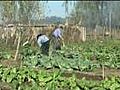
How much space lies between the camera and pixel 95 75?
34.3 feet

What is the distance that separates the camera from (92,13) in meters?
52.6

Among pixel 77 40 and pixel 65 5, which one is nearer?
pixel 77 40

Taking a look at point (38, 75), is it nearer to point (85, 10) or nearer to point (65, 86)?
point (65, 86)

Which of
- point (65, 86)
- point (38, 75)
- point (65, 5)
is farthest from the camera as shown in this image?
point (65, 5)

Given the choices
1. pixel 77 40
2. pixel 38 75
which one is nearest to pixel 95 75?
pixel 38 75

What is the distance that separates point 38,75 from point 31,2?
18.5m

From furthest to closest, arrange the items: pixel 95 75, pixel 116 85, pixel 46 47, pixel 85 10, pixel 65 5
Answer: pixel 85 10 < pixel 65 5 < pixel 46 47 < pixel 95 75 < pixel 116 85

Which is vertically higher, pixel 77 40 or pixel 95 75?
pixel 95 75

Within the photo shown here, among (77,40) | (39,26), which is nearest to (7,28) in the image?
(39,26)

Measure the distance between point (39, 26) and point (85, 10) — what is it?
25251 mm

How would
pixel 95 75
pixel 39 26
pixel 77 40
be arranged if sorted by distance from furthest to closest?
pixel 77 40 → pixel 39 26 → pixel 95 75

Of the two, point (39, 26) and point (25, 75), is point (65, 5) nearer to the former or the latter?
point (39, 26)

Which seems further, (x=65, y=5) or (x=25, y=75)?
(x=65, y=5)

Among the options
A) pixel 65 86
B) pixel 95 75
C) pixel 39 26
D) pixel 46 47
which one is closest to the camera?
pixel 65 86
